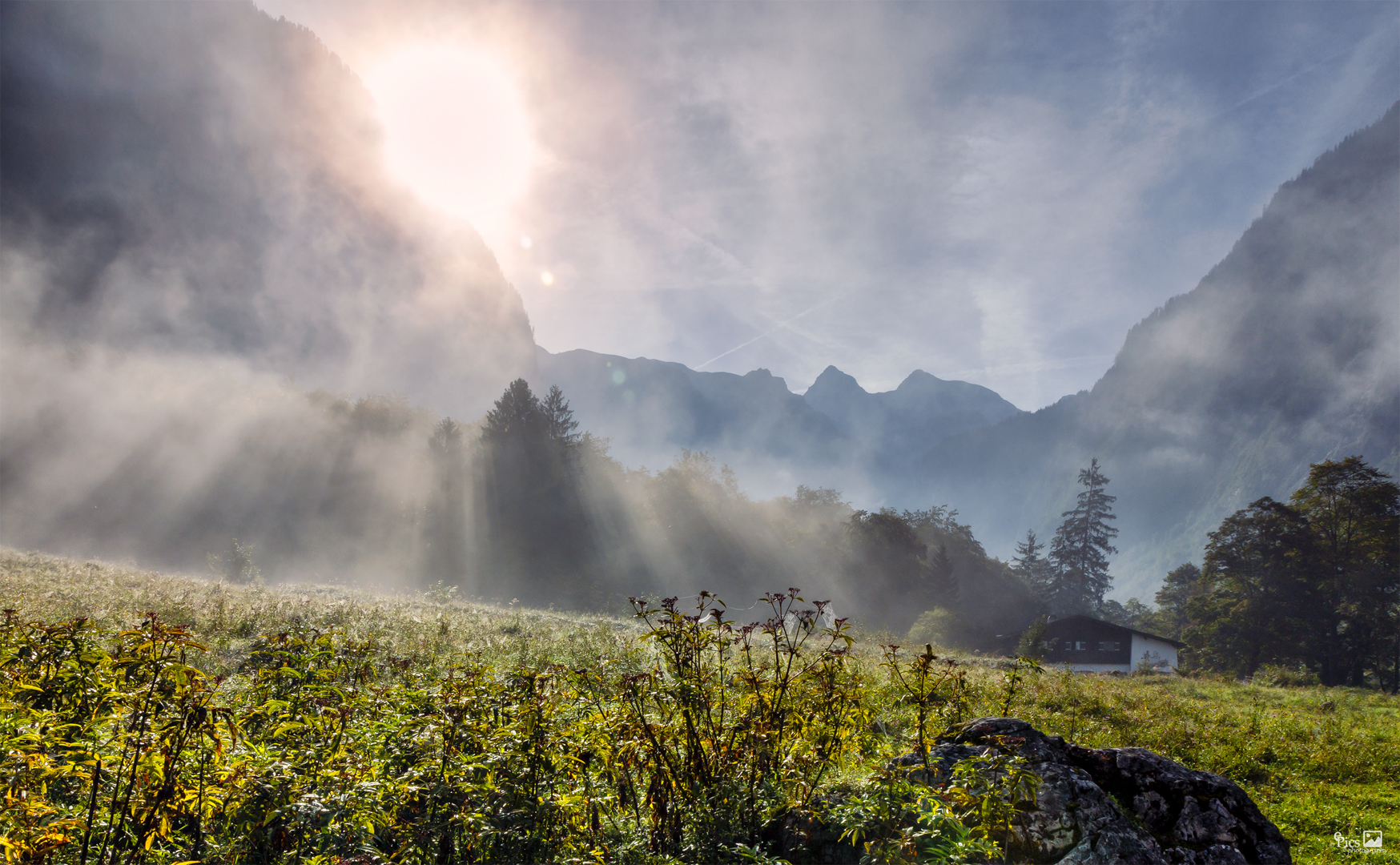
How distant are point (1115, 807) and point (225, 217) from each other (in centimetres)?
15543

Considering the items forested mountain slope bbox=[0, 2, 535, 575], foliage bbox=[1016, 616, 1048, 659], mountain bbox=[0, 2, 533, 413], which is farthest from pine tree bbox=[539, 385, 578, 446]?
mountain bbox=[0, 2, 533, 413]

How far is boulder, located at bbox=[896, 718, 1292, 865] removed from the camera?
285 centimetres

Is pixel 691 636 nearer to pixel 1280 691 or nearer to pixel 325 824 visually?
pixel 325 824

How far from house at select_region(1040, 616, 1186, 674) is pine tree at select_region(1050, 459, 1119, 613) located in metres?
36.3

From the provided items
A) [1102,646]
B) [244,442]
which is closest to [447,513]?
[244,442]

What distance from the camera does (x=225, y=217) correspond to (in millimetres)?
112188

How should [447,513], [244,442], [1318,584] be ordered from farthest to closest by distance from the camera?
[244,442], [447,513], [1318,584]

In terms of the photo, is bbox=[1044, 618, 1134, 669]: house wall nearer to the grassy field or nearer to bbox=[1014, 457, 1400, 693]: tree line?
bbox=[1014, 457, 1400, 693]: tree line

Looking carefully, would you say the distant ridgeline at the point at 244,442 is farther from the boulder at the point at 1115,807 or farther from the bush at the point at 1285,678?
the boulder at the point at 1115,807

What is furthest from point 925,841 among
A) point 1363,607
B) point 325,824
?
point 1363,607

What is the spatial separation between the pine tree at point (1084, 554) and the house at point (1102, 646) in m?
36.3

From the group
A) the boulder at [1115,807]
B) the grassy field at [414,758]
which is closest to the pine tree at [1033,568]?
the grassy field at [414,758]

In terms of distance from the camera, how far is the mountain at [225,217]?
247 feet

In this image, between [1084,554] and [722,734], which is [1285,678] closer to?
[722,734]
